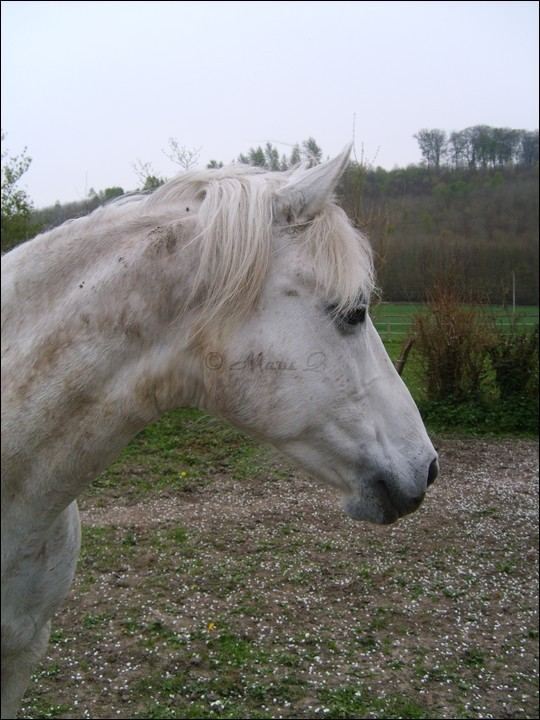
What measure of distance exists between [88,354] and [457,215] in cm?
1161

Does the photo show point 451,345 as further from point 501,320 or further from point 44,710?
point 44,710

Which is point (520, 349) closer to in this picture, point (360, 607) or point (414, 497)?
point (360, 607)

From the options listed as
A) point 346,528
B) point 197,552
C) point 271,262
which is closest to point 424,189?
point 346,528

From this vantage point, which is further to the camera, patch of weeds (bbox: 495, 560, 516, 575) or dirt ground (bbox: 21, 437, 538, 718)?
patch of weeds (bbox: 495, 560, 516, 575)

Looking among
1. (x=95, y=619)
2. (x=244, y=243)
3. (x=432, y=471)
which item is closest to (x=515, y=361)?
(x=95, y=619)

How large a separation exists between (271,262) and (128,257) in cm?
39

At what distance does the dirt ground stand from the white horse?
236cm

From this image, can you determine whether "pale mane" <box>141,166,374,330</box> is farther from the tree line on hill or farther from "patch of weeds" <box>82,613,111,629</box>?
the tree line on hill

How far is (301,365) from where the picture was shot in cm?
156

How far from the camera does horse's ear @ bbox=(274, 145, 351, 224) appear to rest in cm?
161

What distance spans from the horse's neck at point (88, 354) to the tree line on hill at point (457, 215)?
767 centimetres

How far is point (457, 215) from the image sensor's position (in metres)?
11.8

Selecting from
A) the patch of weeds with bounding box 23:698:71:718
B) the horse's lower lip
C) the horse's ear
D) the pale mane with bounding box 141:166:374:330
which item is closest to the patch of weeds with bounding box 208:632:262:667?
the patch of weeds with bounding box 23:698:71:718

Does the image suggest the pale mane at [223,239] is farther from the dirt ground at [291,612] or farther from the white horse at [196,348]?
the dirt ground at [291,612]
